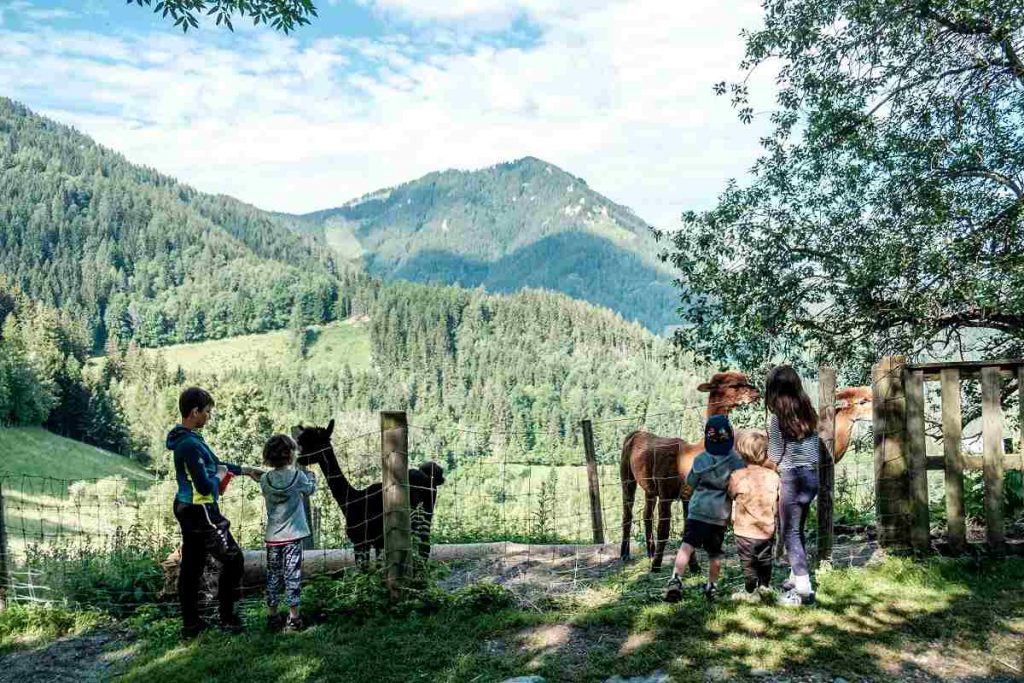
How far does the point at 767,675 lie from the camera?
15.7ft

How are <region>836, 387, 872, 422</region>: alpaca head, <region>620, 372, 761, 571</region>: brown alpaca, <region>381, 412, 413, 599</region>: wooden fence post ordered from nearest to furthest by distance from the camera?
<region>381, 412, 413, 599</region>: wooden fence post < <region>620, 372, 761, 571</region>: brown alpaca < <region>836, 387, 872, 422</region>: alpaca head

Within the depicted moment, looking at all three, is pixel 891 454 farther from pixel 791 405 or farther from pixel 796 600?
pixel 796 600

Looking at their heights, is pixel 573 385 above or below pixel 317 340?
below

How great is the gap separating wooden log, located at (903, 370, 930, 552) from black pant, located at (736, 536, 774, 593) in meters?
1.69

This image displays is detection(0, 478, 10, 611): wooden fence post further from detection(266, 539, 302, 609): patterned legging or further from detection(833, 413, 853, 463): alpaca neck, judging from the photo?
detection(833, 413, 853, 463): alpaca neck

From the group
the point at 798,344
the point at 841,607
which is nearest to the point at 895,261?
the point at 798,344

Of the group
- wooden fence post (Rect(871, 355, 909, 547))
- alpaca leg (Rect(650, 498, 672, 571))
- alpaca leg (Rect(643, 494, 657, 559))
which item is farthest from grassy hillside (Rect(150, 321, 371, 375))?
wooden fence post (Rect(871, 355, 909, 547))

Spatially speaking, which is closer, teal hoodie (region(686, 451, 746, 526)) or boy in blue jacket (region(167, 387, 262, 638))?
boy in blue jacket (region(167, 387, 262, 638))

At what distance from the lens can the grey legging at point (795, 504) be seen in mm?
6008

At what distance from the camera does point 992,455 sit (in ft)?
22.3

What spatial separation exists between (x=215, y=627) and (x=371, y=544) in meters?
1.99

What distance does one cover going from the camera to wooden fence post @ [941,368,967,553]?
680cm

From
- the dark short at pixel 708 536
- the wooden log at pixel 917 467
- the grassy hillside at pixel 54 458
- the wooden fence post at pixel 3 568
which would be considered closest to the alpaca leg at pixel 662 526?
the dark short at pixel 708 536

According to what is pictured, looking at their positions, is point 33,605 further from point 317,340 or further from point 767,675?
point 317,340
